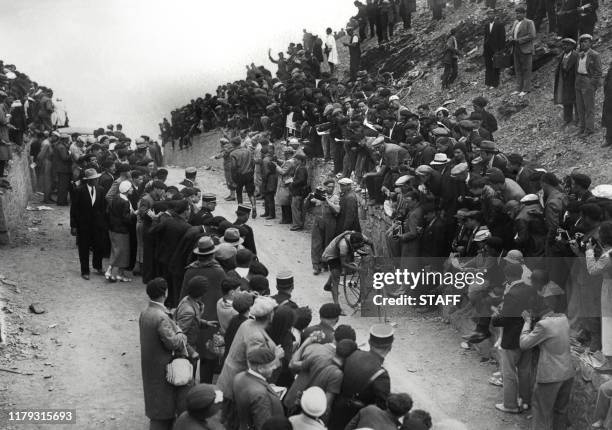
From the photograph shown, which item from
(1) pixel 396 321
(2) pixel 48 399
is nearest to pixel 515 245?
(1) pixel 396 321

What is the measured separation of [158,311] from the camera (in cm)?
738

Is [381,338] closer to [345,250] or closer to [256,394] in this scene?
[256,394]

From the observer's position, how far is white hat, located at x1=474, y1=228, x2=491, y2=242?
10.3 metres

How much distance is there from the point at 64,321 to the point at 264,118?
1346 cm

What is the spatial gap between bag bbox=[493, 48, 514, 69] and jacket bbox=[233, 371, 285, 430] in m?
14.9

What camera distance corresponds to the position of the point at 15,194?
16.5 meters

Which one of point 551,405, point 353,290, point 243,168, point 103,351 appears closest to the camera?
point 551,405

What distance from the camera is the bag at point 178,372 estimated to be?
732 cm

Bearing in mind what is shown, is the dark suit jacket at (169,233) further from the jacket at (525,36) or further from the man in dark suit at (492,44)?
the man in dark suit at (492,44)

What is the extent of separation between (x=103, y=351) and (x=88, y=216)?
10.7 feet

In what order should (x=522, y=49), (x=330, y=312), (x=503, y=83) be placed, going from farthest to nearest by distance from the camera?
(x=503, y=83) → (x=522, y=49) → (x=330, y=312)

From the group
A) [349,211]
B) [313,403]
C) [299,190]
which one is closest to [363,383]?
[313,403]

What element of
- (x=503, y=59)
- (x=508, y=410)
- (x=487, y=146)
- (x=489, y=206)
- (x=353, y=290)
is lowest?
(x=508, y=410)

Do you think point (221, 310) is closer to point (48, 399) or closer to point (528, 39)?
point (48, 399)
